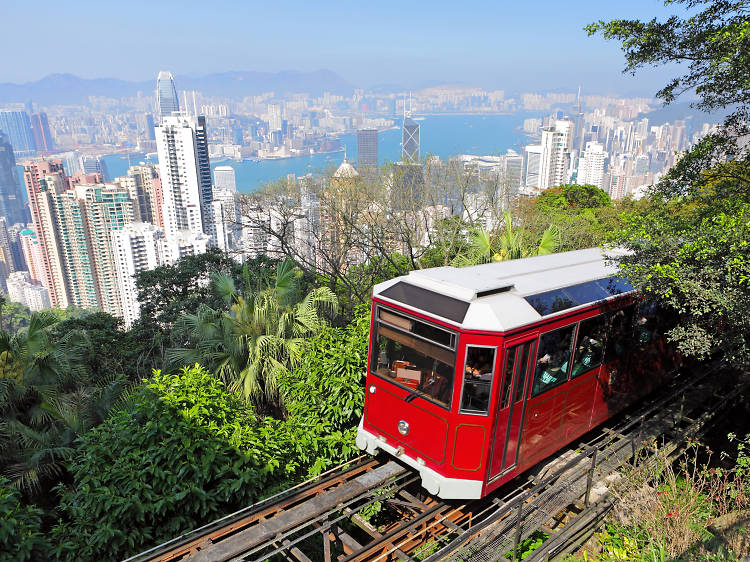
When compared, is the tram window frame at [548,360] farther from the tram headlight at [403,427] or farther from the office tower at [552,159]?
the office tower at [552,159]

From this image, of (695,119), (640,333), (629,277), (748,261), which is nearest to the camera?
(748,261)

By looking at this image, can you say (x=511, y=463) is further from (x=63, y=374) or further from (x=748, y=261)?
(x=63, y=374)

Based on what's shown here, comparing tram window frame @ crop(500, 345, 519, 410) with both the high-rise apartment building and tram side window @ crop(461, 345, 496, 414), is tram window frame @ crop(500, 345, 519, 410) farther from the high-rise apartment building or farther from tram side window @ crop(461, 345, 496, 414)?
the high-rise apartment building

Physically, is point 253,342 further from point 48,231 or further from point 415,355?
point 48,231

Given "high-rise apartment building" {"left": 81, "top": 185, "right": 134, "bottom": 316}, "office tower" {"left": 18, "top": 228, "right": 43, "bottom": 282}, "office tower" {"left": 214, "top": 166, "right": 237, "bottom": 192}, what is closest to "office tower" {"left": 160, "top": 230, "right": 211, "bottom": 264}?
"high-rise apartment building" {"left": 81, "top": 185, "right": 134, "bottom": 316}

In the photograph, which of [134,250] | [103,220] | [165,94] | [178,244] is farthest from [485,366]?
[165,94]

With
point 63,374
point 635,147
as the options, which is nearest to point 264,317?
point 63,374
